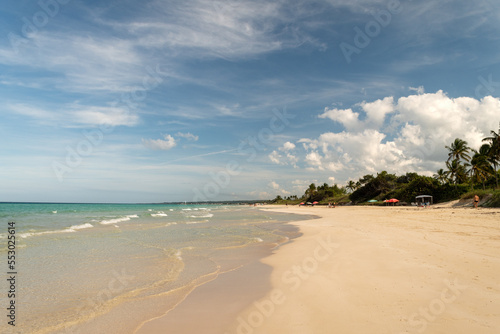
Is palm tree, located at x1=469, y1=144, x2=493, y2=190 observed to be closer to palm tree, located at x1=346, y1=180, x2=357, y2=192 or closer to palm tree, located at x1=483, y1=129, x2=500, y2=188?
palm tree, located at x1=483, y1=129, x2=500, y2=188

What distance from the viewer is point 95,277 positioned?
8844mm

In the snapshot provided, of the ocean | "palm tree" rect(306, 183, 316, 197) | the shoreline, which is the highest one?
"palm tree" rect(306, 183, 316, 197)

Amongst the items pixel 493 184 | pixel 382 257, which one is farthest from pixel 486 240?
pixel 493 184

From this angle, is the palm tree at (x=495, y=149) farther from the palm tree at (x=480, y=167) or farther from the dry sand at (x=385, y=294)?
the dry sand at (x=385, y=294)

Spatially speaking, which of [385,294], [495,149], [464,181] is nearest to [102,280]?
[385,294]

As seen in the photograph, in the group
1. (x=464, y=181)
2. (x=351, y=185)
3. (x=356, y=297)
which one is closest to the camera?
(x=356, y=297)

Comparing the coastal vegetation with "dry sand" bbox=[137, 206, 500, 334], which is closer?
"dry sand" bbox=[137, 206, 500, 334]

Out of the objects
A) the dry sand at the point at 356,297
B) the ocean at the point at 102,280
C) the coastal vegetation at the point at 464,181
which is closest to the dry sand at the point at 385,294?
the dry sand at the point at 356,297

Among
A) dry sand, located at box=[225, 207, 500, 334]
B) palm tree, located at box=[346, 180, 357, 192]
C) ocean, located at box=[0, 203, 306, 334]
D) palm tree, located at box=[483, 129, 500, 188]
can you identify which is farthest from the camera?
palm tree, located at box=[346, 180, 357, 192]

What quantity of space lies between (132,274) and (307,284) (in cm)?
588

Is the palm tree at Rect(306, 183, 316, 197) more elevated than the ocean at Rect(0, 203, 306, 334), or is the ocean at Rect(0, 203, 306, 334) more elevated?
the palm tree at Rect(306, 183, 316, 197)

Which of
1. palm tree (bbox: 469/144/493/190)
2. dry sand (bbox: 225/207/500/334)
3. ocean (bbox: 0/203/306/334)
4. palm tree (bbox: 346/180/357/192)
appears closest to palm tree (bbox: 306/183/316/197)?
palm tree (bbox: 346/180/357/192)

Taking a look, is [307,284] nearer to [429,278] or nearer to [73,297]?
[429,278]

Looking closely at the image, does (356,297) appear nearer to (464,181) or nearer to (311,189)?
(464,181)
